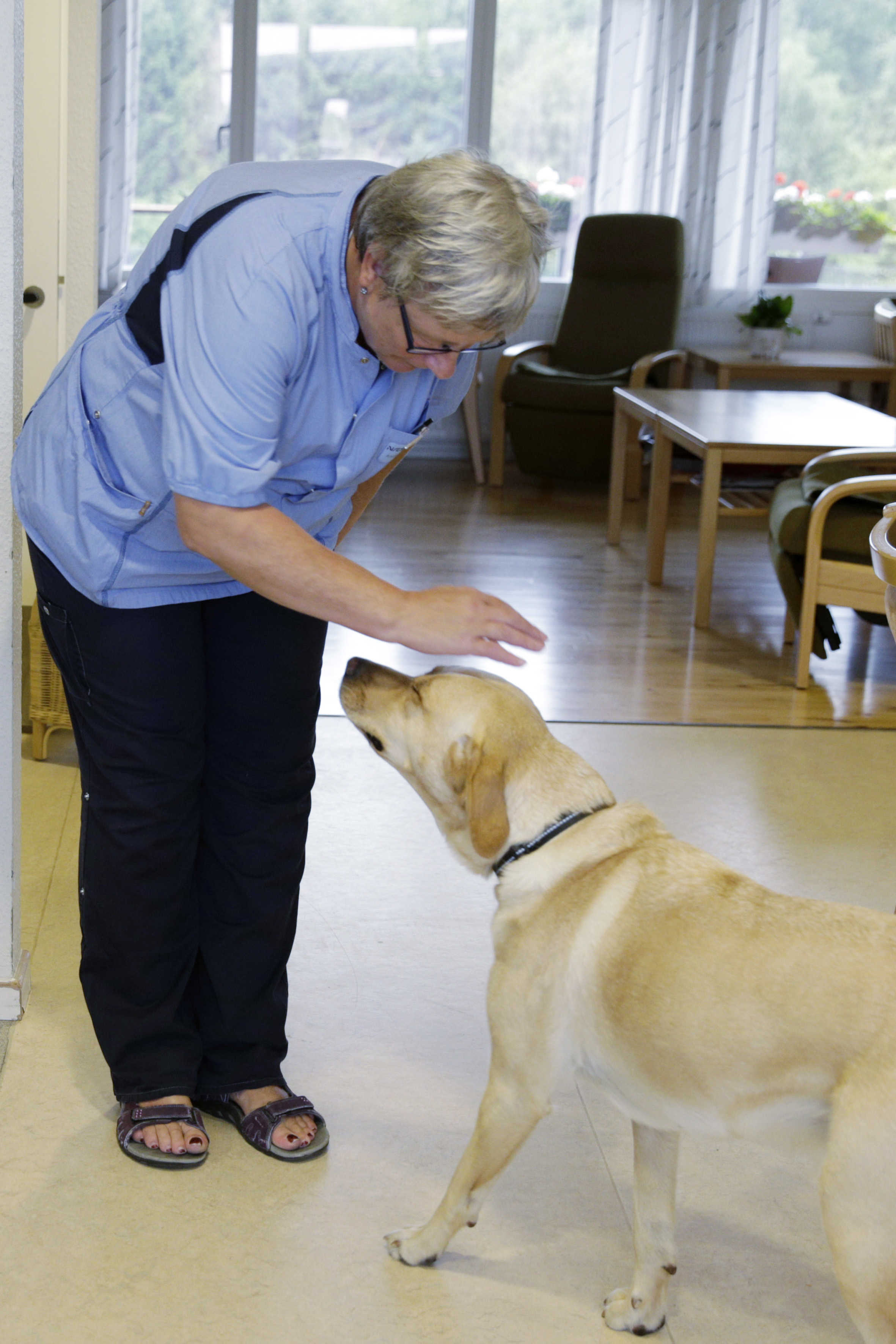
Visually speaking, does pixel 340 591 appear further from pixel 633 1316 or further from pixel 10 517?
pixel 633 1316

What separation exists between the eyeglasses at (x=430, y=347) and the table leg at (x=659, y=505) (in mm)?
3521

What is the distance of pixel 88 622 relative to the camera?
161cm

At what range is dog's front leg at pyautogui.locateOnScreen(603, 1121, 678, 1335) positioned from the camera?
1.49m

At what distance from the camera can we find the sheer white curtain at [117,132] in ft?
21.6

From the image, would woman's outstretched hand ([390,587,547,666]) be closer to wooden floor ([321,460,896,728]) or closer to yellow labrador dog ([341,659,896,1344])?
yellow labrador dog ([341,659,896,1344])

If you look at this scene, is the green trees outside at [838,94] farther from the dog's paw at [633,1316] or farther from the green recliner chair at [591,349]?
the dog's paw at [633,1316]

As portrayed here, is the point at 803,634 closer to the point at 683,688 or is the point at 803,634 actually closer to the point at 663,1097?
the point at 683,688

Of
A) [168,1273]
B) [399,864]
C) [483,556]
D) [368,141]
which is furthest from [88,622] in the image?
[368,141]

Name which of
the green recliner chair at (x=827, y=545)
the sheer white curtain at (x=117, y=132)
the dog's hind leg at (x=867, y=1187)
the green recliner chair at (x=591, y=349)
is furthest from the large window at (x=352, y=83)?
the dog's hind leg at (x=867, y=1187)

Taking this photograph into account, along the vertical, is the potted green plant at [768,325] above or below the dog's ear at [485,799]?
above

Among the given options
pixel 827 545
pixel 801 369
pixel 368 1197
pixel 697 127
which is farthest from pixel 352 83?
pixel 368 1197

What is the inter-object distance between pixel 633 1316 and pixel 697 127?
265 inches

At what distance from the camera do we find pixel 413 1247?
5.12 feet

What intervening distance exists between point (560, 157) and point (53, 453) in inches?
249
